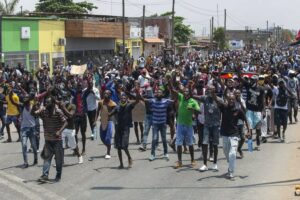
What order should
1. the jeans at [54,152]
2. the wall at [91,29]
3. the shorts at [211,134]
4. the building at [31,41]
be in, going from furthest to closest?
1. the wall at [91,29]
2. the building at [31,41]
3. the shorts at [211,134]
4. the jeans at [54,152]

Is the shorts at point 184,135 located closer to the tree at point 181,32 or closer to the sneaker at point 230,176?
the sneaker at point 230,176

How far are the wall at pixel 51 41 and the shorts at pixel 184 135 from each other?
30.8 meters

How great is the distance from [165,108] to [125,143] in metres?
1.38

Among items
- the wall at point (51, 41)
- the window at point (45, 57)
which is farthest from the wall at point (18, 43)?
the window at point (45, 57)

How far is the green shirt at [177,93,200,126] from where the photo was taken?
12328mm

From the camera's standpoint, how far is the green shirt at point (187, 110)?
12.3 metres

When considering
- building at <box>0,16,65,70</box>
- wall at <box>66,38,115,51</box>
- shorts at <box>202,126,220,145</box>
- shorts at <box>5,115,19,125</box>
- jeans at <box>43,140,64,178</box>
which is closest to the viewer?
jeans at <box>43,140,64,178</box>

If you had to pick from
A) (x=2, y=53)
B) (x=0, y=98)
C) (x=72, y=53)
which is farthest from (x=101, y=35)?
(x=0, y=98)

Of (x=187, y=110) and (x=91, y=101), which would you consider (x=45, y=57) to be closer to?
(x=91, y=101)

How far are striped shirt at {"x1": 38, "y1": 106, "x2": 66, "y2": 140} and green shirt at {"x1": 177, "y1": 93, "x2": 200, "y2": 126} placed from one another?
8.31 ft

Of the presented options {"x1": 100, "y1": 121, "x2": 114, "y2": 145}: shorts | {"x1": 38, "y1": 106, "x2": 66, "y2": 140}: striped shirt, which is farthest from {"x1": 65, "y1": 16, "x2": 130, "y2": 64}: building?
{"x1": 38, "y1": 106, "x2": 66, "y2": 140}: striped shirt

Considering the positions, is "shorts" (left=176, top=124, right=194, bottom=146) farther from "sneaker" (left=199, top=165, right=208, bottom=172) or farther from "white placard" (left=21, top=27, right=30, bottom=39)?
"white placard" (left=21, top=27, right=30, bottom=39)

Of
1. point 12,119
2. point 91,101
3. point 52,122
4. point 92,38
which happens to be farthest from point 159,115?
point 92,38

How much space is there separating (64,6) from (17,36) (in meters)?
28.5
